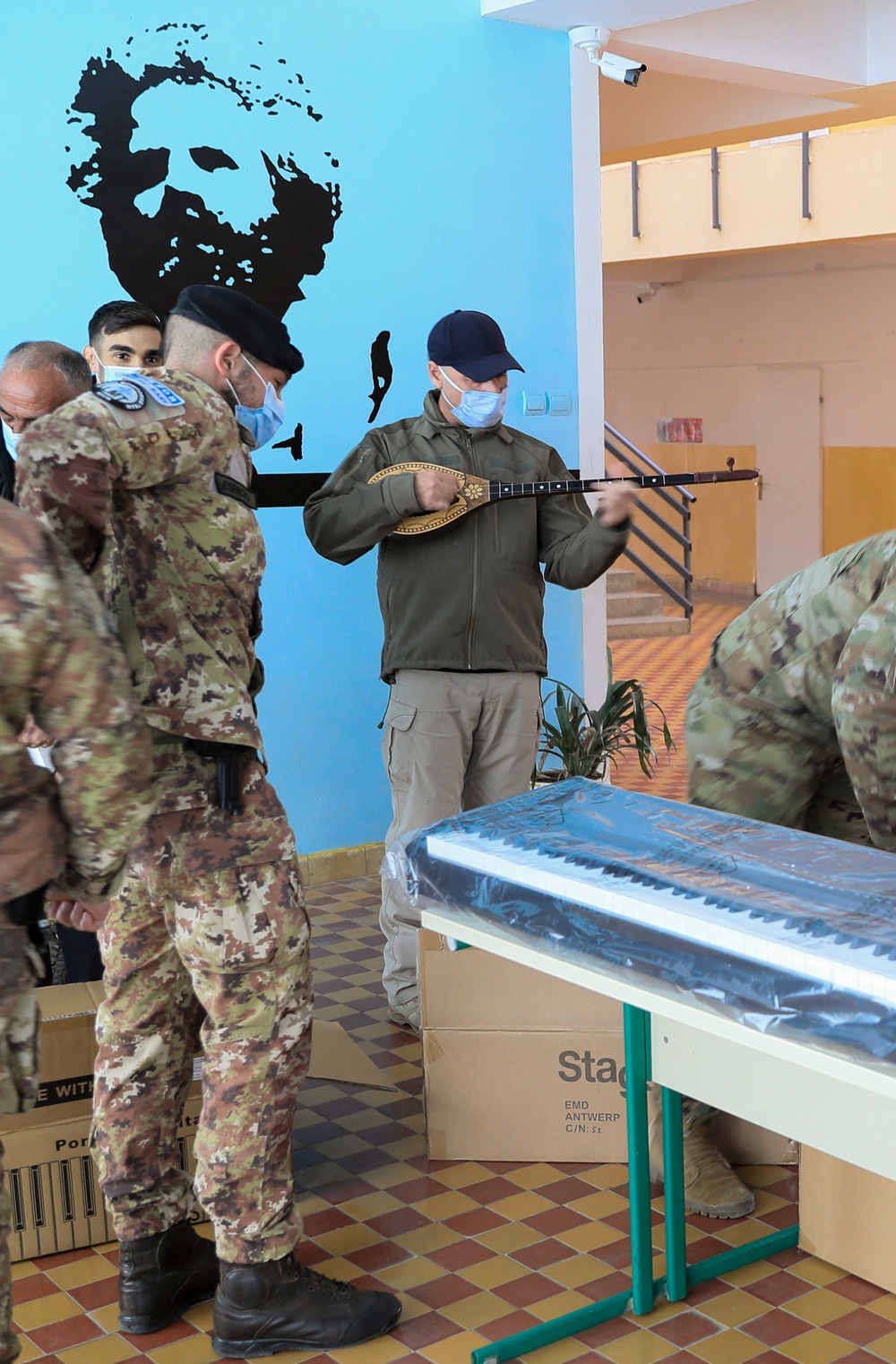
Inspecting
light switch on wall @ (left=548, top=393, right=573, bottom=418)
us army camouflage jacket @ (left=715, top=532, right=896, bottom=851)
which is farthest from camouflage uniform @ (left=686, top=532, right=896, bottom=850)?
light switch on wall @ (left=548, top=393, right=573, bottom=418)

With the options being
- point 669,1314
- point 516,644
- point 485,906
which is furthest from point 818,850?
point 516,644

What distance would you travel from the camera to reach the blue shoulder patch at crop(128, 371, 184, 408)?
7.04 feet

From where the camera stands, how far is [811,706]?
2398mm

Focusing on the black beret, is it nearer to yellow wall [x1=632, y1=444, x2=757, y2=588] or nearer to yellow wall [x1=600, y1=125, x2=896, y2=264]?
yellow wall [x1=600, y1=125, x2=896, y2=264]

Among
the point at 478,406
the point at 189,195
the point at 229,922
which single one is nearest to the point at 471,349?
the point at 478,406

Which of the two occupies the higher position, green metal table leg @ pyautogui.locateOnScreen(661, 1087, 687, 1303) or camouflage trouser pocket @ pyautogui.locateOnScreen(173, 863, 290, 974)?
camouflage trouser pocket @ pyautogui.locateOnScreen(173, 863, 290, 974)

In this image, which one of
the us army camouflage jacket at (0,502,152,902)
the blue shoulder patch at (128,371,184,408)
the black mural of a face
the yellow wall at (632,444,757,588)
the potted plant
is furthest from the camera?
the yellow wall at (632,444,757,588)

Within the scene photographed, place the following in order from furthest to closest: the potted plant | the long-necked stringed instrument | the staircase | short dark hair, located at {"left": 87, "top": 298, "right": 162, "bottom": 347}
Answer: the staircase < the potted plant < short dark hair, located at {"left": 87, "top": 298, "right": 162, "bottom": 347} < the long-necked stringed instrument

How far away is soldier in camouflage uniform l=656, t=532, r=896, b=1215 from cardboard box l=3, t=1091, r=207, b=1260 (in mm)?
1141

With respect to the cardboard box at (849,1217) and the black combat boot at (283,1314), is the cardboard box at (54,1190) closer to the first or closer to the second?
the black combat boot at (283,1314)

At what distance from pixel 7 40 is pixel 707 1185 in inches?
144

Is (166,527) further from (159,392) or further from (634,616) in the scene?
(634,616)

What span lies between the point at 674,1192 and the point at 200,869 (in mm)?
989

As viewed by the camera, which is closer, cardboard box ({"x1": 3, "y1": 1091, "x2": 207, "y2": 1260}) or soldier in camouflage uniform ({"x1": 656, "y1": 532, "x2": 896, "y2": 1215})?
soldier in camouflage uniform ({"x1": 656, "y1": 532, "x2": 896, "y2": 1215})
